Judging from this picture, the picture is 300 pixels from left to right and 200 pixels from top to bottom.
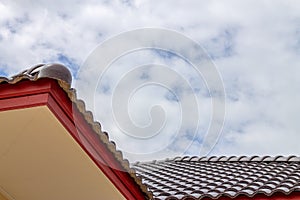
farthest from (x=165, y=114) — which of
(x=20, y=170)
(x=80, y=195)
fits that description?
(x=20, y=170)

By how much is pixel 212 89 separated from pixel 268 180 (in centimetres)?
181

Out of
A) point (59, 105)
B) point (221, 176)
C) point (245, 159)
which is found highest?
point (245, 159)

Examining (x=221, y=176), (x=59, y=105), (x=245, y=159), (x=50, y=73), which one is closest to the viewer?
(x=50, y=73)

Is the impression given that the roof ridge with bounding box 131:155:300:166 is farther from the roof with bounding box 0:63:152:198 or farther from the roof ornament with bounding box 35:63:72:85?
the roof ornament with bounding box 35:63:72:85

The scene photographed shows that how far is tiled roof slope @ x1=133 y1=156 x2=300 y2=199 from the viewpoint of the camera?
4891 mm

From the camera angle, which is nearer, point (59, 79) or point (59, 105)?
point (59, 79)

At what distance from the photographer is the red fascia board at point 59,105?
2.88 m

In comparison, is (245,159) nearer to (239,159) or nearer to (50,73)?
(239,159)

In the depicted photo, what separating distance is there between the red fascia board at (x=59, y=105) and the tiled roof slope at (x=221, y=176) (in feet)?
5.85

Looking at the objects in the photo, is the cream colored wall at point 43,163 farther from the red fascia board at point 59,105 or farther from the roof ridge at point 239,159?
the roof ridge at point 239,159

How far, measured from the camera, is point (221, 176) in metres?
6.14

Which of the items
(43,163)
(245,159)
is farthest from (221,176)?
(43,163)

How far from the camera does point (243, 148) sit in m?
8.76

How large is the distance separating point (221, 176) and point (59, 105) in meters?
3.68
